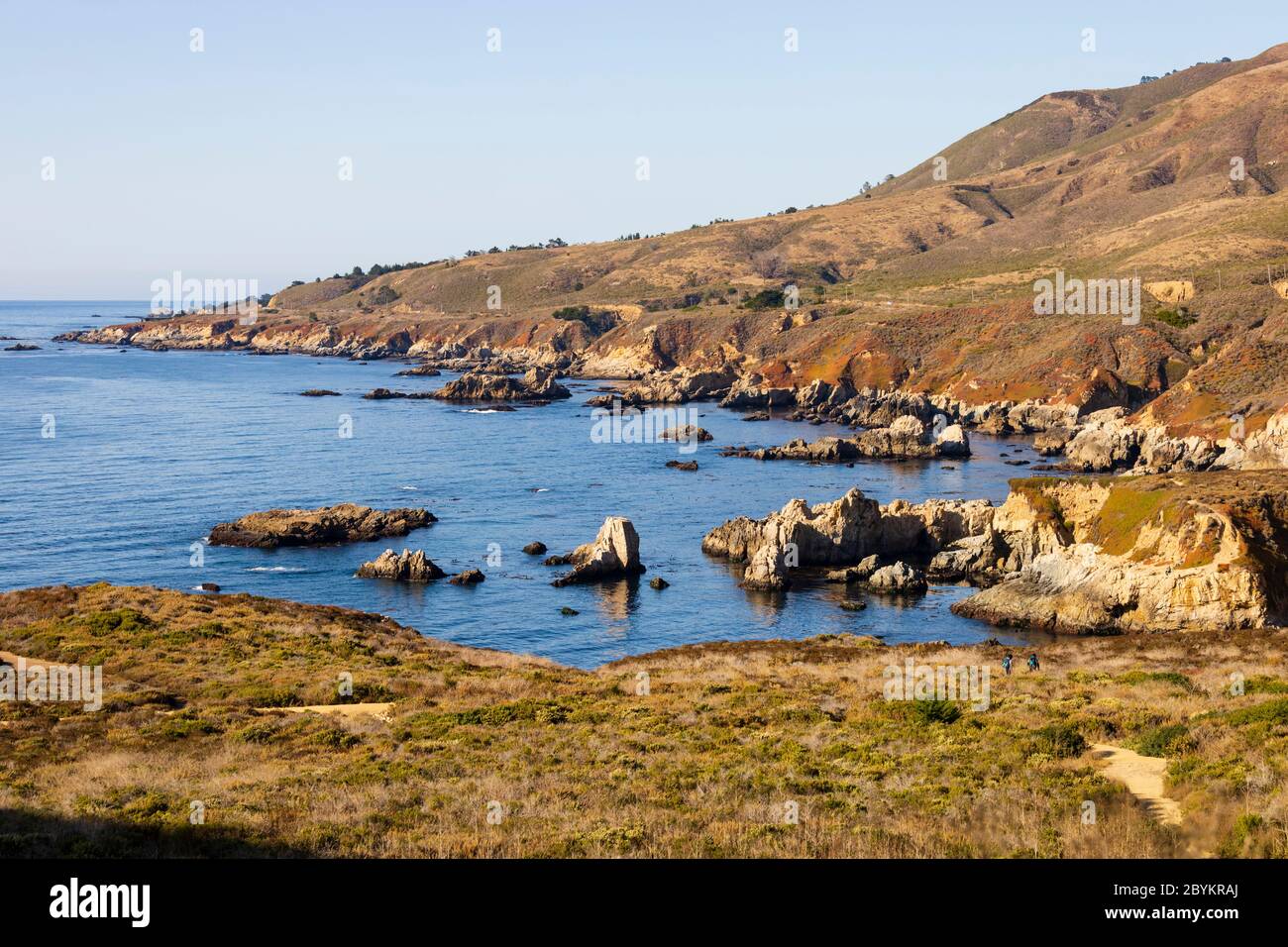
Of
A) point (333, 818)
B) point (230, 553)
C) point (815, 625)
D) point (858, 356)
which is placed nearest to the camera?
point (333, 818)

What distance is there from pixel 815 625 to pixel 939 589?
10529 mm

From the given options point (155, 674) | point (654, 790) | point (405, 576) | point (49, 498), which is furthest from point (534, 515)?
point (654, 790)

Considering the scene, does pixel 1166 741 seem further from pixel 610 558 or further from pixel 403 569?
pixel 403 569

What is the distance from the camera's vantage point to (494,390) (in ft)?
581

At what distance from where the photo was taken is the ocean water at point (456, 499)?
64750 mm

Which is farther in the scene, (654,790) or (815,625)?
(815,625)

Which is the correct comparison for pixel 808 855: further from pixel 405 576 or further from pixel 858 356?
pixel 858 356

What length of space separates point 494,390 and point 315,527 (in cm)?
9527

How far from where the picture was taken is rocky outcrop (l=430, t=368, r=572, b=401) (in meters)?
176

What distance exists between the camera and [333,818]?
23203mm

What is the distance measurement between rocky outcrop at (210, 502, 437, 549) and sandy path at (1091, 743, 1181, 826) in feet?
211

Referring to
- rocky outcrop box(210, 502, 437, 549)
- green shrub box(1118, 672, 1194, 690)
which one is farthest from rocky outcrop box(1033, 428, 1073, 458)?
green shrub box(1118, 672, 1194, 690)
